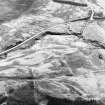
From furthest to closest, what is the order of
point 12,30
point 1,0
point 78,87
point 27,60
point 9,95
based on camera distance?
point 1,0, point 12,30, point 27,60, point 78,87, point 9,95

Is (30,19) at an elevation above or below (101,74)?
above

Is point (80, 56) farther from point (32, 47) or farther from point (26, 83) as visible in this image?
point (26, 83)

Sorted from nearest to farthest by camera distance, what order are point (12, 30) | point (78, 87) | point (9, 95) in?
point (9, 95) → point (78, 87) → point (12, 30)

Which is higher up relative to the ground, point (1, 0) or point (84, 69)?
point (1, 0)

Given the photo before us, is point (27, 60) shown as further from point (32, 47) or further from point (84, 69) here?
point (84, 69)

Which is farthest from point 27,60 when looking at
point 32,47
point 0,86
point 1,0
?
point 1,0

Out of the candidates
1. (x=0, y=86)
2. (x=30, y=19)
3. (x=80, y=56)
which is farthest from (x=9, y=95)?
(x=30, y=19)

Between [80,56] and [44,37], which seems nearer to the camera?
[80,56]

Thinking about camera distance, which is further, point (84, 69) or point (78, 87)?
point (84, 69)

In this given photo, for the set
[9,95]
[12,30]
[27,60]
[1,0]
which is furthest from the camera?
[1,0]
